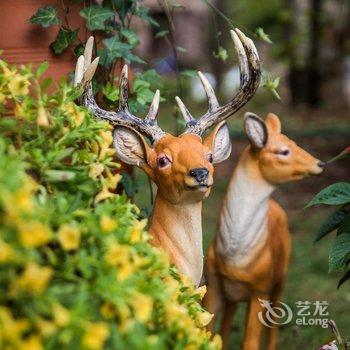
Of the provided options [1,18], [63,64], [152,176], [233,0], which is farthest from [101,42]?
[233,0]

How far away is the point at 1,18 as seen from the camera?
3.34 metres

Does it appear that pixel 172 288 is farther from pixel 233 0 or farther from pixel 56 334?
pixel 233 0

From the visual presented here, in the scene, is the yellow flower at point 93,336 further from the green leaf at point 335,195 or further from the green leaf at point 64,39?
the green leaf at point 64,39

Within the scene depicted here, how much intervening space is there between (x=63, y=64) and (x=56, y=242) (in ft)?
5.09

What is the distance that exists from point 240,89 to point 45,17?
85 cm

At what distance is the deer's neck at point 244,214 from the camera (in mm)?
3382

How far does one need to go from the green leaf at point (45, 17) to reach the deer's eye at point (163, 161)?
2.51 feet

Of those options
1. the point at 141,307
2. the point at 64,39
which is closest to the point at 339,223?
the point at 64,39

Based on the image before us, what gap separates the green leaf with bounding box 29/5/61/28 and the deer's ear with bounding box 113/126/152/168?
56cm

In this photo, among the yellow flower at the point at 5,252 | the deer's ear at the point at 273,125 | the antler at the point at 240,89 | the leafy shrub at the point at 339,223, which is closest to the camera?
the yellow flower at the point at 5,252

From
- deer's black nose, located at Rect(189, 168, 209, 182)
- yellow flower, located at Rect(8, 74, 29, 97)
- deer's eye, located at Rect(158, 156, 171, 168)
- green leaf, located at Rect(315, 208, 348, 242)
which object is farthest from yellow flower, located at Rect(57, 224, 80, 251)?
green leaf, located at Rect(315, 208, 348, 242)

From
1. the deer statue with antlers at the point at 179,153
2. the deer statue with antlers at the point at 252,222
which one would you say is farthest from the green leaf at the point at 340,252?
the deer statue with antlers at the point at 179,153

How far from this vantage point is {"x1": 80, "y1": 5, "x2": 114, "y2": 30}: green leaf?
3.32 m

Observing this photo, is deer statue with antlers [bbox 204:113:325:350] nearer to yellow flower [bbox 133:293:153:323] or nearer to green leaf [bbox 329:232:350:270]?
green leaf [bbox 329:232:350:270]
